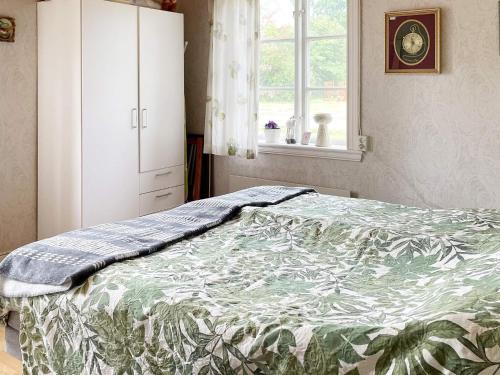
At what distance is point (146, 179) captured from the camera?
4230 millimetres

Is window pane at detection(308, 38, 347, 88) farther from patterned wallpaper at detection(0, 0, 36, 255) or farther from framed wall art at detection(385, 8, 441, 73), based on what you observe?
patterned wallpaper at detection(0, 0, 36, 255)

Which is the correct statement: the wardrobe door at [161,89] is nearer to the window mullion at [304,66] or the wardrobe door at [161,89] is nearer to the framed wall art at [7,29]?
the framed wall art at [7,29]

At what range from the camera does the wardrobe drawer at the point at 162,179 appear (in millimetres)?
4227

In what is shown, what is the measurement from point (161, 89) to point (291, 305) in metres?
3.00

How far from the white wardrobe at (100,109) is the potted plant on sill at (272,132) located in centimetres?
75

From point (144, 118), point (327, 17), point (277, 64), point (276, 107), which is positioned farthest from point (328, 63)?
point (144, 118)

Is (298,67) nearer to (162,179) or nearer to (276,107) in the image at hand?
(276,107)

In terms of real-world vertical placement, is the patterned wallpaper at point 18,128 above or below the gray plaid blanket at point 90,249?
above

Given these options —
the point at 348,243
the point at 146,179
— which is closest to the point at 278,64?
the point at 146,179

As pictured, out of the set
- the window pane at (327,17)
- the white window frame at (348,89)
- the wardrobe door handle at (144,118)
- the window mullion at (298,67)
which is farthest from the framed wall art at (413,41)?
the wardrobe door handle at (144,118)

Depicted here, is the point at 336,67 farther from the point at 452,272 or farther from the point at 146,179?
the point at 452,272

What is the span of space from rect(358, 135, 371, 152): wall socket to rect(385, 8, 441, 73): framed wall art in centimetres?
45

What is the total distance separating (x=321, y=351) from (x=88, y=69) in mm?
2872

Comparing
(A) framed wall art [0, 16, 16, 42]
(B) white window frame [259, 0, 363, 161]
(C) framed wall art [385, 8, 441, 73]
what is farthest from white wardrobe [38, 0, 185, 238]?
(C) framed wall art [385, 8, 441, 73]
